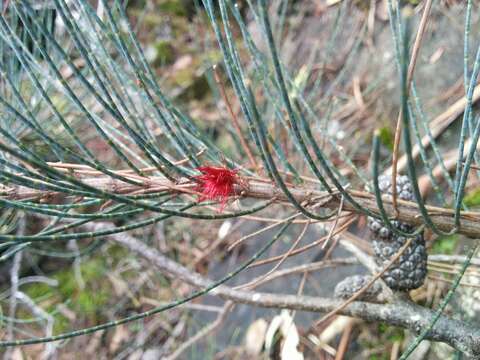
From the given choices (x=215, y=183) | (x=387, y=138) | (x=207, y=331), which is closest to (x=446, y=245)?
(x=387, y=138)

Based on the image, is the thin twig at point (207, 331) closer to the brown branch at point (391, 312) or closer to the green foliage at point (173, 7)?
the brown branch at point (391, 312)

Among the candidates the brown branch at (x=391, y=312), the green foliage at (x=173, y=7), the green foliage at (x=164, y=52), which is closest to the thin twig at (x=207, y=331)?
the brown branch at (x=391, y=312)

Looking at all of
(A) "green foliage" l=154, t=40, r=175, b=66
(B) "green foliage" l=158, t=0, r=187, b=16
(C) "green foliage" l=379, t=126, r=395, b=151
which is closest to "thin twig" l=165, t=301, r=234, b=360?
(C) "green foliage" l=379, t=126, r=395, b=151

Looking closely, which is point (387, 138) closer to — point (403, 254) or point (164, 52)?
point (403, 254)

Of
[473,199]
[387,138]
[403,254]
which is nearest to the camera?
[403,254]

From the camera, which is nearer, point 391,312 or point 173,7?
point 391,312

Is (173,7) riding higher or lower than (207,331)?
higher
